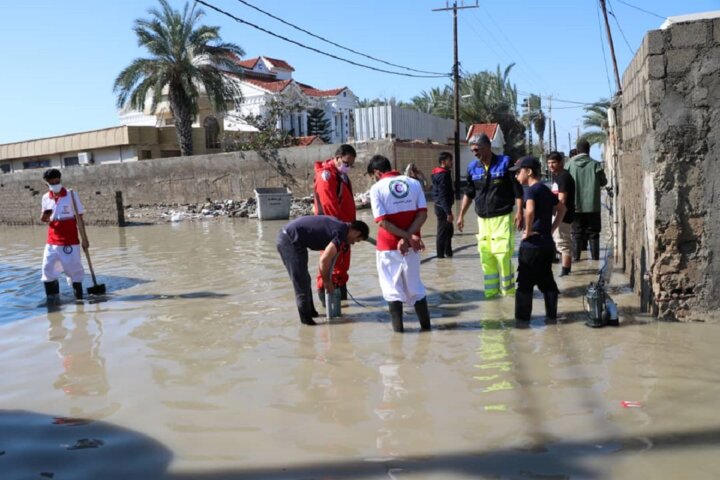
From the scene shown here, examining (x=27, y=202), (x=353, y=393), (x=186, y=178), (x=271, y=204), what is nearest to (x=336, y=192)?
(x=353, y=393)

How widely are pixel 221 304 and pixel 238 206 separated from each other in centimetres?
1716

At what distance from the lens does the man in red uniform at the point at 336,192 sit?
6.96 metres

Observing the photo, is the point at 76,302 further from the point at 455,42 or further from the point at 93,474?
the point at 455,42

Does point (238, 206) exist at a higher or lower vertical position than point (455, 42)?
lower

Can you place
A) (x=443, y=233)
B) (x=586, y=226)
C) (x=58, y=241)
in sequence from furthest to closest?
(x=443, y=233) < (x=586, y=226) < (x=58, y=241)

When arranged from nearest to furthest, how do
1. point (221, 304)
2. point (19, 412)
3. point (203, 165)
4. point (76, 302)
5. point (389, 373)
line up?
point (19, 412) → point (389, 373) → point (221, 304) → point (76, 302) → point (203, 165)

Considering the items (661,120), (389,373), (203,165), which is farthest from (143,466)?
(203,165)

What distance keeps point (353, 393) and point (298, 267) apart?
2091 mm

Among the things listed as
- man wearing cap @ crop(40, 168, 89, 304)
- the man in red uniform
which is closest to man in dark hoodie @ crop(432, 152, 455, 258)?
the man in red uniform

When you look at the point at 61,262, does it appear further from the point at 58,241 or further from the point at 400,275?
the point at 400,275

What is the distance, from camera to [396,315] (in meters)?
6.03

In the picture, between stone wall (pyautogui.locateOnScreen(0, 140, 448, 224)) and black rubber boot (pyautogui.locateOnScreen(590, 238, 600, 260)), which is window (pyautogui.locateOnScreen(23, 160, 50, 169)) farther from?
black rubber boot (pyautogui.locateOnScreen(590, 238, 600, 260))

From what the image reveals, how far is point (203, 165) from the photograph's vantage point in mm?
27047

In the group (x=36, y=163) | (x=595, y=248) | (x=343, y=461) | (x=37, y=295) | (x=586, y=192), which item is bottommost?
(x=343, y=461)
